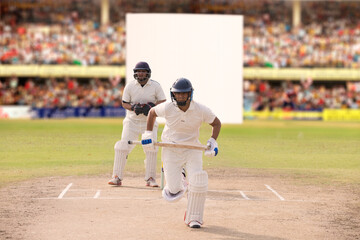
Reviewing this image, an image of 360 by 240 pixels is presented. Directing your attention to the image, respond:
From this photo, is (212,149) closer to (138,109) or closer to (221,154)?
(138,109)

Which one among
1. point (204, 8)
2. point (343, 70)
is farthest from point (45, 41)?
point (343, 70)

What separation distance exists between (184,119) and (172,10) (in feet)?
129

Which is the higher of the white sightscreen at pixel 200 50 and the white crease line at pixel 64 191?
→ the white sightscreen at pixel 200 50

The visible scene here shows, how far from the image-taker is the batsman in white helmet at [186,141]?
7375mm

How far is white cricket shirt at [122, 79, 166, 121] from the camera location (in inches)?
436

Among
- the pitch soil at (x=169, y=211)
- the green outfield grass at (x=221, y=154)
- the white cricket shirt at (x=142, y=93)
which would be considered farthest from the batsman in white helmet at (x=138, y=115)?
the green outfield grass at (x=221, y=154)

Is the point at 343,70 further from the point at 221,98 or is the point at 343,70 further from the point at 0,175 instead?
the point at 0,175

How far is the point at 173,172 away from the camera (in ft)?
25.8

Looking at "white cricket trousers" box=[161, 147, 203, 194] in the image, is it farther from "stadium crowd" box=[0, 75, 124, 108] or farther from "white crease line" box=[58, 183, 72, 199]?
"stadium crowd" box=[0, 75, 124, 108]

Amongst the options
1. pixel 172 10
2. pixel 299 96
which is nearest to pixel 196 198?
pixel 299 96

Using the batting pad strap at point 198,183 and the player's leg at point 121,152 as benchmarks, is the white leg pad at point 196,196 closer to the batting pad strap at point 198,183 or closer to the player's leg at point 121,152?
the batting pad strap at point 198,183

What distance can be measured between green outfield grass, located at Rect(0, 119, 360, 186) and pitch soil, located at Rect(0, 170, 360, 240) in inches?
62.6

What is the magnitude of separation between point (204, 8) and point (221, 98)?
28512mm

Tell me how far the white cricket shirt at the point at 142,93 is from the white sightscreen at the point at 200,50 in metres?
8.02
